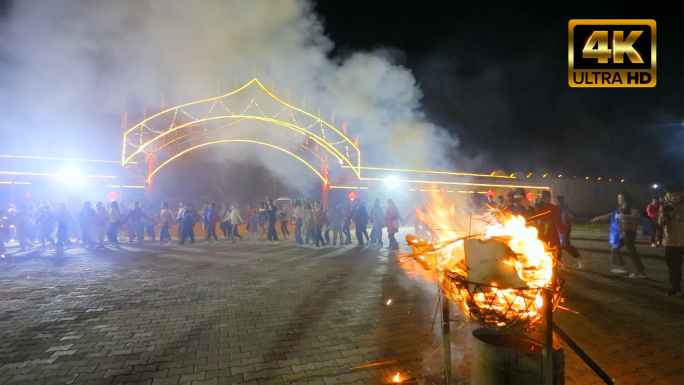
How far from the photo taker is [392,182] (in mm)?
24219

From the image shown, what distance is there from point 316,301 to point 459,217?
3.53 meters

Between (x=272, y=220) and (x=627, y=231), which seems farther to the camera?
(x=272, y=220)

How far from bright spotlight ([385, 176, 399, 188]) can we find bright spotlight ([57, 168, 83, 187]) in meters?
17.2

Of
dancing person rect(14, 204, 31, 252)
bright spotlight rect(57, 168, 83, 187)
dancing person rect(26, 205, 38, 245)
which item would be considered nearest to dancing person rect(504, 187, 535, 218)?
dancing person rect(14, 204, 31, 252)

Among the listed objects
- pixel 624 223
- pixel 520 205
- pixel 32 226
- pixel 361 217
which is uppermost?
pixel 520 205

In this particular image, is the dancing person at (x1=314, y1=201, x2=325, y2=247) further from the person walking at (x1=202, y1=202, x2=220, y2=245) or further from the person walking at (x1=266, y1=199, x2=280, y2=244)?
the person walking at (x1=202, y1=202, x2=220, y2=245)

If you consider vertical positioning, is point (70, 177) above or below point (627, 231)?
above

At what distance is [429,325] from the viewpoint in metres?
4.18

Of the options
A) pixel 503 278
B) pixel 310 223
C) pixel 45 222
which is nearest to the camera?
pixel 503 278

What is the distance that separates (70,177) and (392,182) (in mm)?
18288

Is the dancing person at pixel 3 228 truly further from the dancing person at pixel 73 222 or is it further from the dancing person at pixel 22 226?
the dancing person at pixel 73 222

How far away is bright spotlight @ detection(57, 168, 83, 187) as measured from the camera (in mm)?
17547

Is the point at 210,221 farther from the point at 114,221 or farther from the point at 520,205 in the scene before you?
the point at 520,205

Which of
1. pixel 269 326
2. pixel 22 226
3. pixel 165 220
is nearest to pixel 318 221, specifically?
pixel 165 220
